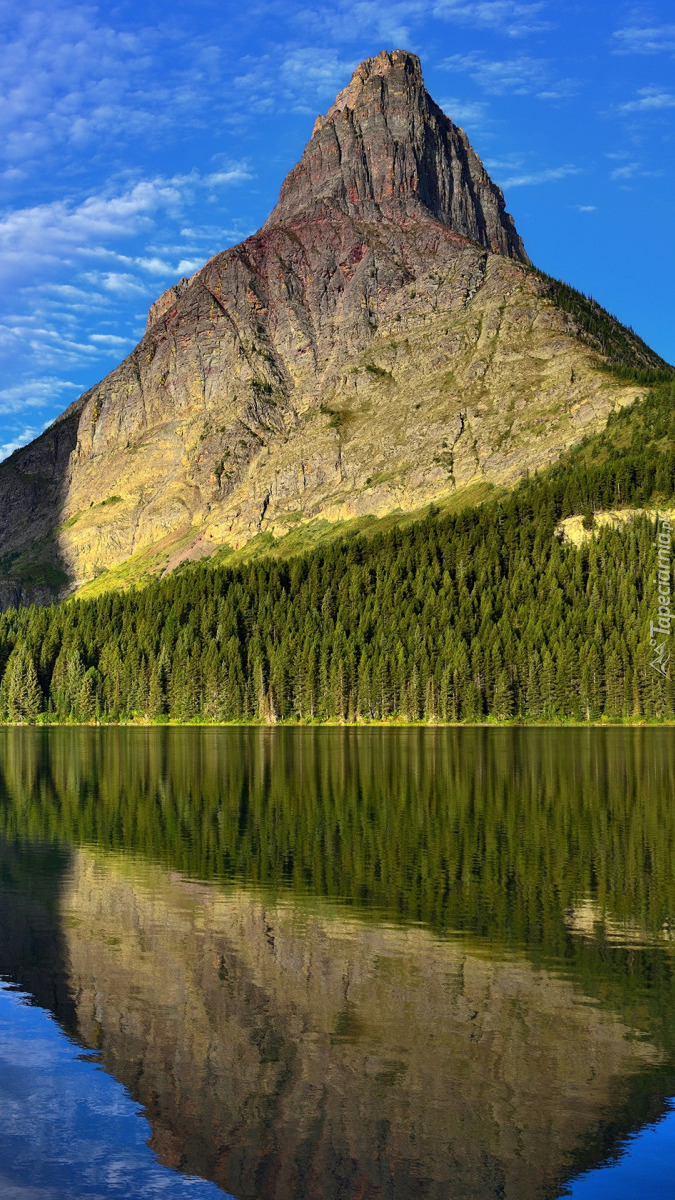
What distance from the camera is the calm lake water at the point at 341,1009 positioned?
15.2 m

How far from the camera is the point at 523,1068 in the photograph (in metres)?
18.4

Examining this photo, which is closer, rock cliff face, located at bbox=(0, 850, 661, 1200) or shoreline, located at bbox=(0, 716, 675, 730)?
rock cliff face, located at bbox=(0, 850, 661, 1200)

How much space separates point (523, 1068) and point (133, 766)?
7551 cm

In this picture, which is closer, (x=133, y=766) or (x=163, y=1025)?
(x=163, y=1025)

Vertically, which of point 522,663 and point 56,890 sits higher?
point 522,663

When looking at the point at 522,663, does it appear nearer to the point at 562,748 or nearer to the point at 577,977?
the point at 562,748

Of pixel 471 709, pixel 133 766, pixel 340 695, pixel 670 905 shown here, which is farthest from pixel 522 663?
pixel 670 905

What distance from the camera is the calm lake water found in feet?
49.7

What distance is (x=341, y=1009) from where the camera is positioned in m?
21.6

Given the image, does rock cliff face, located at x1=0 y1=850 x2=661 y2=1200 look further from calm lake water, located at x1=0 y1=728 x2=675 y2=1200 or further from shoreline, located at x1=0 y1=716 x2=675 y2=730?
shoreline, located at x1=0 y1=716 x2=675 y2=730

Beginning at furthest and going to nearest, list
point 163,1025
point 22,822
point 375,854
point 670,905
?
point 22,822, point 375,854, point 670,905, point 163,1025

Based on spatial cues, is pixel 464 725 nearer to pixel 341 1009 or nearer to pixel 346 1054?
pixel 341 1009

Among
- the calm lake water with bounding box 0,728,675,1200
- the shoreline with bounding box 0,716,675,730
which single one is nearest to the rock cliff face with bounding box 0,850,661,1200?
the calm lake water with bounding box 0,728,675,1200

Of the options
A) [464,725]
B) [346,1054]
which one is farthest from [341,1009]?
[464,725]
